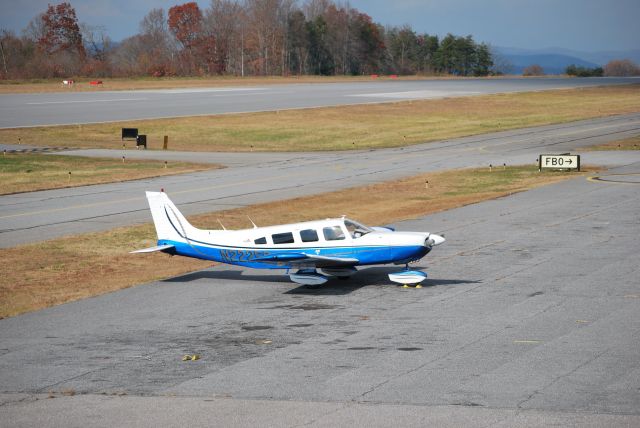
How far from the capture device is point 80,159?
213 ft

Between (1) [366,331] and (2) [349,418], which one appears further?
(1) [366,331]

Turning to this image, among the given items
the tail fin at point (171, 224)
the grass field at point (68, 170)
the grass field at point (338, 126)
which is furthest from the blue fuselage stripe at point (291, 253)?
the grass field at point (338, 126)

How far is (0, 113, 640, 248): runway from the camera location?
41750 mm

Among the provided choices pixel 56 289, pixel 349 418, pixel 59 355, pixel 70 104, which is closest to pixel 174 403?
pixel 349 418

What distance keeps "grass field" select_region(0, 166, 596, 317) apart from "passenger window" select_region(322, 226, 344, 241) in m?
6.24

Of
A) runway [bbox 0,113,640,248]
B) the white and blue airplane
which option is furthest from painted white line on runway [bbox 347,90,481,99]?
the white and blue airplane

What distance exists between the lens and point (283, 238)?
27141mm

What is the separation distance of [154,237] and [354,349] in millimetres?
18043

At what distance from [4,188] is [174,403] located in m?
37.5

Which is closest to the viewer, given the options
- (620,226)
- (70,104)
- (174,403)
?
(174,403)

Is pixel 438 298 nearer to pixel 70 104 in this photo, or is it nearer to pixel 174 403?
pixel 174 403

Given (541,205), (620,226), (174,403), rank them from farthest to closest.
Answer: (541,205), (620,226), (174,403)

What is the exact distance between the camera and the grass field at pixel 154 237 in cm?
2888

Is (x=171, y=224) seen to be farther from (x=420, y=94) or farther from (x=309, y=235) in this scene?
(x=420, y=94)
